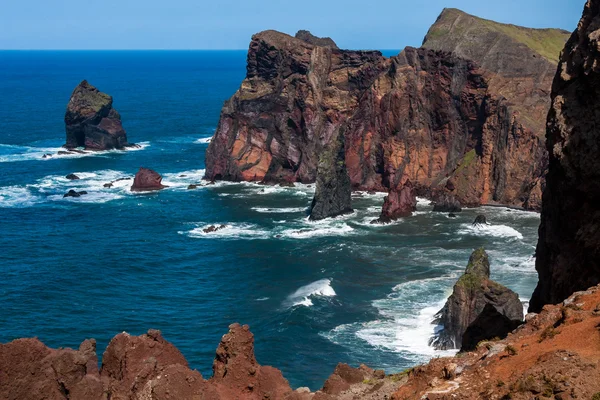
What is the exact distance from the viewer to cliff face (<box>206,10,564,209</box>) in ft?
384

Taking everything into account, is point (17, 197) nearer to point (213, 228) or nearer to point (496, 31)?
point (213, 228)

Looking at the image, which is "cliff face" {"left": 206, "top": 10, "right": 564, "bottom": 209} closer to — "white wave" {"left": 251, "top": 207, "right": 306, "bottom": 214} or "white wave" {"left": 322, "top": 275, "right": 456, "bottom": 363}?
"white wave" {"left": 251, "top": 207, "right": 306, "bottom": 214}

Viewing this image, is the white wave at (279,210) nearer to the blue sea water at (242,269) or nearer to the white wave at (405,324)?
the blue sea water at (242,269)

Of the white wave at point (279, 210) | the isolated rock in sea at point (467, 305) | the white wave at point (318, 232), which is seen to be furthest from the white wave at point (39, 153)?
the isolated rock in sea at point (467, 305)

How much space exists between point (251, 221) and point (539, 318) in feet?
277

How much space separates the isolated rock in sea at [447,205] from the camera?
11262cm

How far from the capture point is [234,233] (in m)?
105

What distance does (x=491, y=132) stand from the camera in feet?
389

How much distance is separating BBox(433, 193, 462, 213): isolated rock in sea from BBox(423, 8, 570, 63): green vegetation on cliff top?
198 ft

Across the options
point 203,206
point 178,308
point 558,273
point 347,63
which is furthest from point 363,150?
point 558,273

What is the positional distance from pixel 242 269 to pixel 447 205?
3607 centimetres

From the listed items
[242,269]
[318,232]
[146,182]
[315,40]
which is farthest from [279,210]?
[315,40]

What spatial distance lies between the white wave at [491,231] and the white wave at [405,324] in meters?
20.5

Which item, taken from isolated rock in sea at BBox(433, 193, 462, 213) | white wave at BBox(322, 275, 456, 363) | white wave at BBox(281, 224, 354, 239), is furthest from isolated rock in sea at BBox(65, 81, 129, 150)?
white wave at BBox(322, 275, 456, 363)
